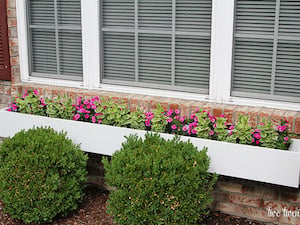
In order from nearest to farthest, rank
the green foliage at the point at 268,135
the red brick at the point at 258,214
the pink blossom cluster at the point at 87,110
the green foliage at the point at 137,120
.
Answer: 1. the green foliage at the point at 268,135
2. the red brick at the point at 258,214
3. the green foliage at the point at 137,120
4. the pink blossom cluster at the point at 87,110

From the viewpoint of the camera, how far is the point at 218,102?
3.91 metres

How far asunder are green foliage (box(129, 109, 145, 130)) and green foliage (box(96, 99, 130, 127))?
50mm

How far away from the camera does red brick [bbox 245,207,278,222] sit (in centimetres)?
374

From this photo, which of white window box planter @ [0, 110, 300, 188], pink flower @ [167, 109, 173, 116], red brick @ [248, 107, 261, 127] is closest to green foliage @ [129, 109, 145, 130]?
white window box planter @ [0, 110, 300, 188]

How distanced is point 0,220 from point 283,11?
2.92 metres

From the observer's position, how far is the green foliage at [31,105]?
439 centimetres

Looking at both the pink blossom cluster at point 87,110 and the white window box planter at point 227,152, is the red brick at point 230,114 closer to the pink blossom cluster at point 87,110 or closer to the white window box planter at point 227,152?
the white window box planter at point 227,152

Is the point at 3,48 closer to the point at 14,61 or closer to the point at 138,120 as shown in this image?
the point at 14,61

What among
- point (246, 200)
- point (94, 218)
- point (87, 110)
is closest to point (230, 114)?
point (246, 200)

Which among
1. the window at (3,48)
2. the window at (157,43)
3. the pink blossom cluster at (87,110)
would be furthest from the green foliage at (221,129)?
the window at (3,48)

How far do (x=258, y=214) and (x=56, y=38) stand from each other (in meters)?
2.51

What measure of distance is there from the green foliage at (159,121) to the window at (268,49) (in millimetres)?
687

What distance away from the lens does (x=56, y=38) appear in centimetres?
452

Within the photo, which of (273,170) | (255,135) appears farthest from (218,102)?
(273,170)
